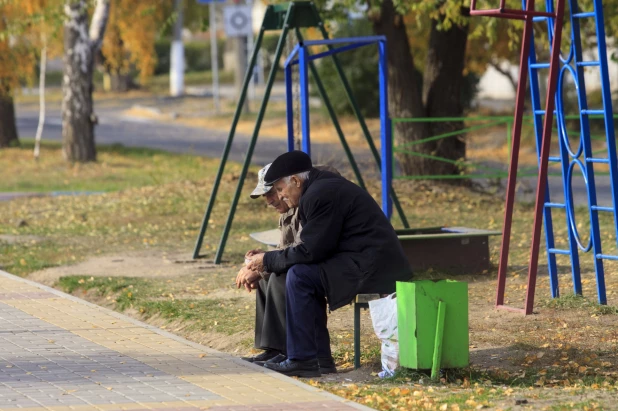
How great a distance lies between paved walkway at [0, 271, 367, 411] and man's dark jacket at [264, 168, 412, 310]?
0.68 m

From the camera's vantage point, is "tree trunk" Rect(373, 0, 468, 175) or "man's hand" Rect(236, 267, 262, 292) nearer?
"man's hand" Rect(236, 267, 262, 292)

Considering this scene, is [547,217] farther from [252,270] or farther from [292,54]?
[292,54]

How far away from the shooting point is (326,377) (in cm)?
688

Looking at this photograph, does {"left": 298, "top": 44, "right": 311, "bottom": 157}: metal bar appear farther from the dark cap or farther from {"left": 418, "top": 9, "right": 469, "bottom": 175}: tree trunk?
{"left": 418, "top": 9, "right": 469, "bottom": 175}: tree trunk

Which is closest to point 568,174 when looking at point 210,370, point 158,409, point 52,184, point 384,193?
point 384,193

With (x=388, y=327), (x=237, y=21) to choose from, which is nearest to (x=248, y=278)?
(x=388, y=327)

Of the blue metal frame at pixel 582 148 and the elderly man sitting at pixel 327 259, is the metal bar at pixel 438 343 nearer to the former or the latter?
the elderly man sitting at pixel 327 259

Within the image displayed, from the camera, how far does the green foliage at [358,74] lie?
31734 mm

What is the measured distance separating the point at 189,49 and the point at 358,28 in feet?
111

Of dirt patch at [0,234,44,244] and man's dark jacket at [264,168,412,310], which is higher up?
man's dark jacket at [264,168,412,310]

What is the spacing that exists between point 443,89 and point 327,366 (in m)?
11.0

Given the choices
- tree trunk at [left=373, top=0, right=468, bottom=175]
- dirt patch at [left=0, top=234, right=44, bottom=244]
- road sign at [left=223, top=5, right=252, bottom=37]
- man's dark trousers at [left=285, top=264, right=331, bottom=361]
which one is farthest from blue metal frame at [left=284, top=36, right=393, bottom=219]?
road sign at [left=223, top=5, right=252, bottom=37]

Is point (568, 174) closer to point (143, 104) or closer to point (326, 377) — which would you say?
point (326, 377)

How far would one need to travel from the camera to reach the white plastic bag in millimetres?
6684
